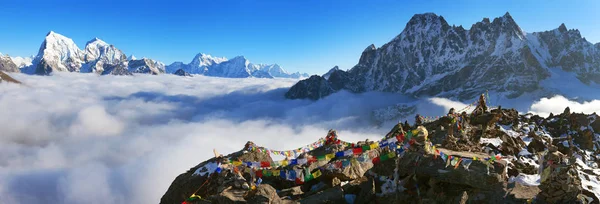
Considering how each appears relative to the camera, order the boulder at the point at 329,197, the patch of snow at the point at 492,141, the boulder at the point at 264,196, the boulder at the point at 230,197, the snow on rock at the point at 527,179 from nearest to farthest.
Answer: the snow on rock at the point at 527,179
the boulder at the point at 264,196
the boulder at the point at 329,197
the boulder at the point at 230,197
the patch of snow at the point at 492,141

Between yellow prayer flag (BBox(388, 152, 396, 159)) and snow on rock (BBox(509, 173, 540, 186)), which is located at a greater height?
yellow prayer flag (BBox(388, 152, 396, 159))

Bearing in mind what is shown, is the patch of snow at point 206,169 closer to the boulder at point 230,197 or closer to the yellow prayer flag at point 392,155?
the boulder at point 230,197

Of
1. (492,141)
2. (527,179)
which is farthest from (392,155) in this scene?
(492,141)

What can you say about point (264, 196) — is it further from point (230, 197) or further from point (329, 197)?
point (329, 197)

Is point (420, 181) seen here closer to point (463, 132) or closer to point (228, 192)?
point (228, 192)

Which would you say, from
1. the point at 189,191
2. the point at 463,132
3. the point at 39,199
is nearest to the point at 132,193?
the point at 39,199

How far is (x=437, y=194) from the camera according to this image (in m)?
13.3

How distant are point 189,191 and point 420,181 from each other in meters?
16.9

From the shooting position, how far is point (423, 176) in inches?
561

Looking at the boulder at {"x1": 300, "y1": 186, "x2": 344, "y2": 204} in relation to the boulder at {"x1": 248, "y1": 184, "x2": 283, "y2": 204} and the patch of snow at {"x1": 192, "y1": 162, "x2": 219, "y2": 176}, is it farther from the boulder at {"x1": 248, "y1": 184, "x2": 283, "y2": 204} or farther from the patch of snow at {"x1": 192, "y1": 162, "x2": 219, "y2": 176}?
the patch of snow at {"x1": 192, "y1": 162, "x2": 219, "y2": 176}

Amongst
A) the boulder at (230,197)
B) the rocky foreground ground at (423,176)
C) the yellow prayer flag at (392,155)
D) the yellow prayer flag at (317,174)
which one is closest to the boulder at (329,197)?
the rocky foreground ground at (423,176)

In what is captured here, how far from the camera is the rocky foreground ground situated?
485 inches

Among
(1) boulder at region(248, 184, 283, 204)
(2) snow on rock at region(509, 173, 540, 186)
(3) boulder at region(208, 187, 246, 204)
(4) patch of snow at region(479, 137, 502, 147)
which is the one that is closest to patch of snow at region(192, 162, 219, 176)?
(3) boulder at region(208, 187, 246, 204)

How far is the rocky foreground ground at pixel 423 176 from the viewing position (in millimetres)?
12320
